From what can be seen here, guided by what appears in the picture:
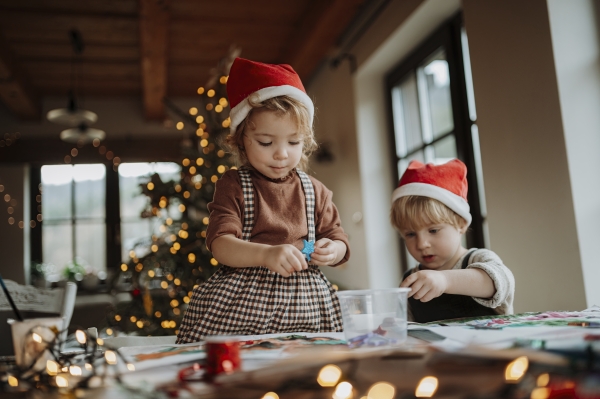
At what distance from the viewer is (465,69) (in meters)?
2.87

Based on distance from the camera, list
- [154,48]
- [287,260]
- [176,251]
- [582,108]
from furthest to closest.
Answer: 1. [154,48]
2. [176,251]
3. [582,108]
4. [287,260]

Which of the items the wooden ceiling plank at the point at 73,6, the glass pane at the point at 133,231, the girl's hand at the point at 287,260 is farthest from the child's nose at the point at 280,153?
the glass pane at the point at 133,231

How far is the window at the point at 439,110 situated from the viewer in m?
2.77

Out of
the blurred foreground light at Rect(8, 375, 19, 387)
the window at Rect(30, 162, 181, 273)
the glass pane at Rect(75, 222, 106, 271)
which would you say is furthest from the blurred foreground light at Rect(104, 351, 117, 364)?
the glass pane at Rect(75, 222, 106, 271)

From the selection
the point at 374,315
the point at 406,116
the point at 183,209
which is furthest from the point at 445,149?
the point at 374,315

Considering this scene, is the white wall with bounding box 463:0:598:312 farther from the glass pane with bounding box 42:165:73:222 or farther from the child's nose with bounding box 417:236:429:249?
the glass pane with bounding box 42:165:73:222

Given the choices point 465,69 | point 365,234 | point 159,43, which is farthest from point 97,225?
point 465,69

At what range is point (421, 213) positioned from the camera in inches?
55.9

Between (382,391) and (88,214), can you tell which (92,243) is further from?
(382,391)

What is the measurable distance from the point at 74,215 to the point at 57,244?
0.39m

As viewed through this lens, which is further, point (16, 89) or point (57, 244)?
point (57, 244)

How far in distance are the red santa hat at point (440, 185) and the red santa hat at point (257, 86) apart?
39 centimetres

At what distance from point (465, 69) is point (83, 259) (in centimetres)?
481

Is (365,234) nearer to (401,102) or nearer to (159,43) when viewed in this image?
(401,102)
